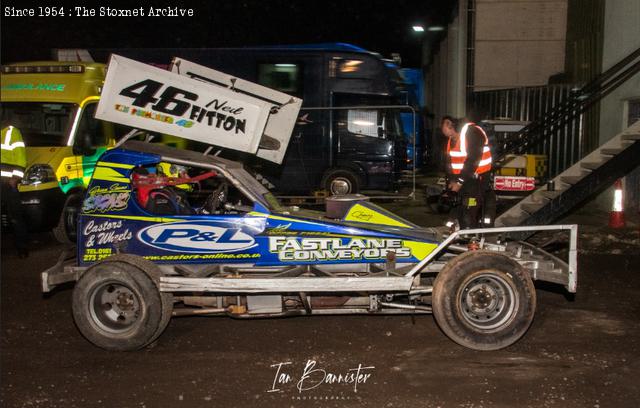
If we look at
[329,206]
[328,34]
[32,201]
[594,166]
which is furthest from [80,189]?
[328,34]

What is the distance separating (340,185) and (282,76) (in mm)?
2757

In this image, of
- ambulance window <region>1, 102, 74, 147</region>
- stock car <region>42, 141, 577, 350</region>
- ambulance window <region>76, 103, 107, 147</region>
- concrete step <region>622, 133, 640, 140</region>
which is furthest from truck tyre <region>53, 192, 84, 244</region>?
concrete step <region>622, 133, 640, 140</region>

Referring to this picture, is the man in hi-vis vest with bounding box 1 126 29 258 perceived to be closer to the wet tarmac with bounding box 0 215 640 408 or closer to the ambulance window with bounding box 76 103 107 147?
the ambulance window with bounding box 76 103 107 147

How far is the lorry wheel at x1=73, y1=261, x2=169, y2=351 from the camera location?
17.3 ft

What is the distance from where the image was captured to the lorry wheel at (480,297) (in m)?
5.23

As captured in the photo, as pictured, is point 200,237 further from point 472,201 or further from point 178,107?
point 472,201

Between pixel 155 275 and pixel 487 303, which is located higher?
pixel 155 275

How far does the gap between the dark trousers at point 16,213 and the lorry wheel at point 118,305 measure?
445 cm

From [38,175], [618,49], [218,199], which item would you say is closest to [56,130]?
[38,175]

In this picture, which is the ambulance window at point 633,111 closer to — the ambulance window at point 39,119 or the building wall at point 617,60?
the building wall at point 617,60

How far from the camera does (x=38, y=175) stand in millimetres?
9625

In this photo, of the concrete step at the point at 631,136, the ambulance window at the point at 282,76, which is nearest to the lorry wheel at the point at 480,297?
the concrete step at the point at 631,136

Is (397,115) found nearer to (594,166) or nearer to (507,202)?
(507,202)

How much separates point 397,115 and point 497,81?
8.96m
